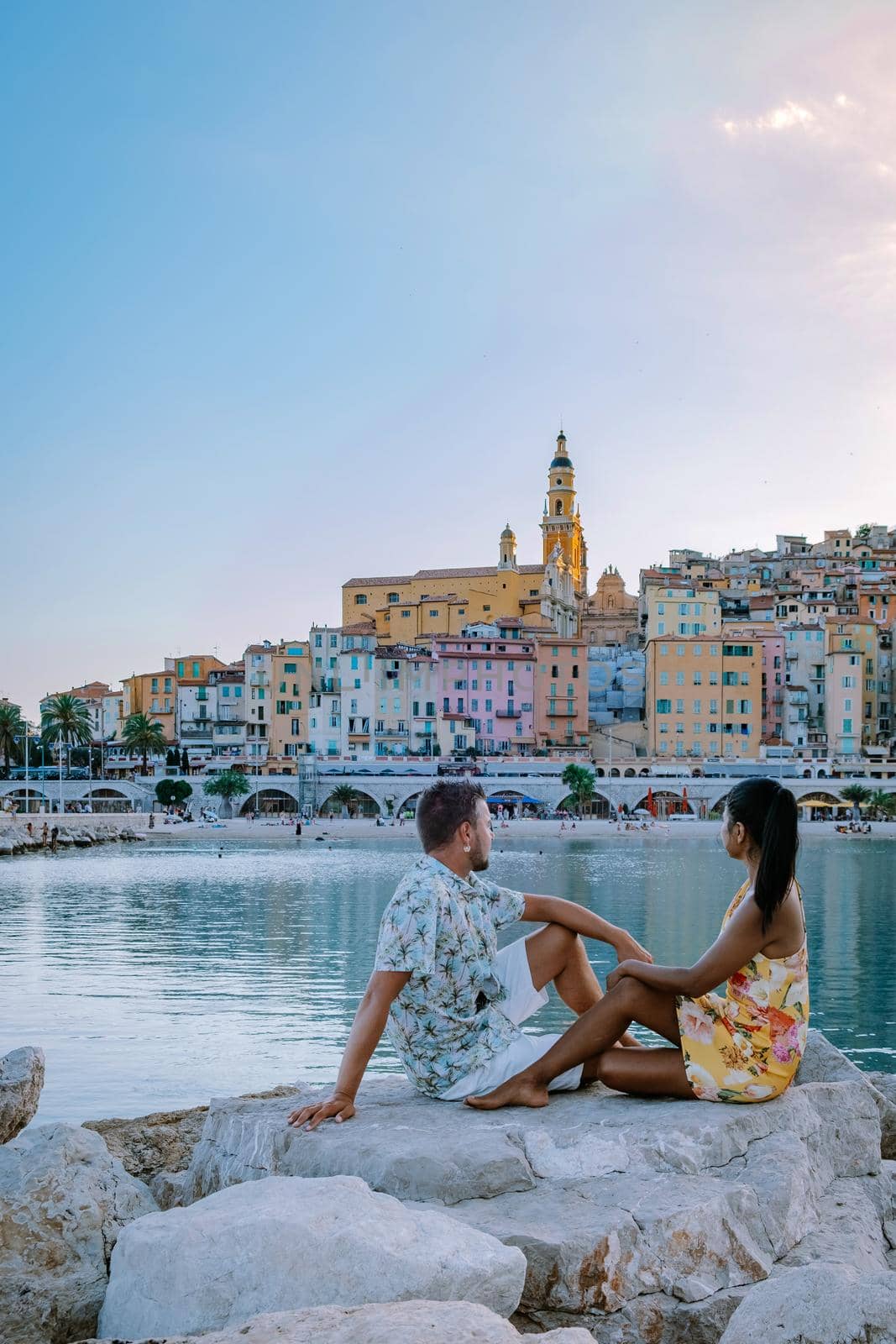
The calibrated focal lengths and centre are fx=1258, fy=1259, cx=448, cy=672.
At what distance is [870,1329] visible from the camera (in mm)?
3129

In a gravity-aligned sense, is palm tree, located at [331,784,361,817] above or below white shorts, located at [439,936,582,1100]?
below

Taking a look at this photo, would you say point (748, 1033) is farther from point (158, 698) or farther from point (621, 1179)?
point (158, 698)

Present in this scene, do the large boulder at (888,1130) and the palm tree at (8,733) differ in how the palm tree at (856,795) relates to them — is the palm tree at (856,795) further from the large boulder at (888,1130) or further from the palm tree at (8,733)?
the large boulder at (888,1130)

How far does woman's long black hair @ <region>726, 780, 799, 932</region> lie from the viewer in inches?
188

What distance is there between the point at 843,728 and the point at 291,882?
5890 centimetres

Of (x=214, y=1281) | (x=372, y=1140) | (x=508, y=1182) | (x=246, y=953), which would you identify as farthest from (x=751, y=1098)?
(x=246, y=953)

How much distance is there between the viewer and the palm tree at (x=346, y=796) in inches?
3147

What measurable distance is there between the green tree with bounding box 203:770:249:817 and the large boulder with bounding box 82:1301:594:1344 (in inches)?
3008

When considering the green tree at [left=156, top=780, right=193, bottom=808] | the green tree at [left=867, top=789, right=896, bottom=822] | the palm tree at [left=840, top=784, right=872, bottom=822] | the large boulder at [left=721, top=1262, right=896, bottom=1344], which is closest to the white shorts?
the large boulder at [left=721, top=1262, right=896, bottom=1344]

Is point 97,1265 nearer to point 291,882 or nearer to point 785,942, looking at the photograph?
point 785,942

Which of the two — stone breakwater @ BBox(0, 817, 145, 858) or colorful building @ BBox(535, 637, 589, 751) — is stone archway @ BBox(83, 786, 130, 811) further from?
colorful building @ BBox(535, 637, 589, 751)

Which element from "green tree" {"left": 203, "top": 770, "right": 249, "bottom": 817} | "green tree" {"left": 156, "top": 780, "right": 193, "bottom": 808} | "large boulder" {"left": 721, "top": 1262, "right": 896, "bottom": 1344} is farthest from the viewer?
"green tree" {"left": 156, "top": 780, "right": 193, "bottom": 808}

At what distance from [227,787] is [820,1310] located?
76.7 metres

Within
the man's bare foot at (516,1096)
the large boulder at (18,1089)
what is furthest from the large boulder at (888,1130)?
the large boulder at (18,1089)
